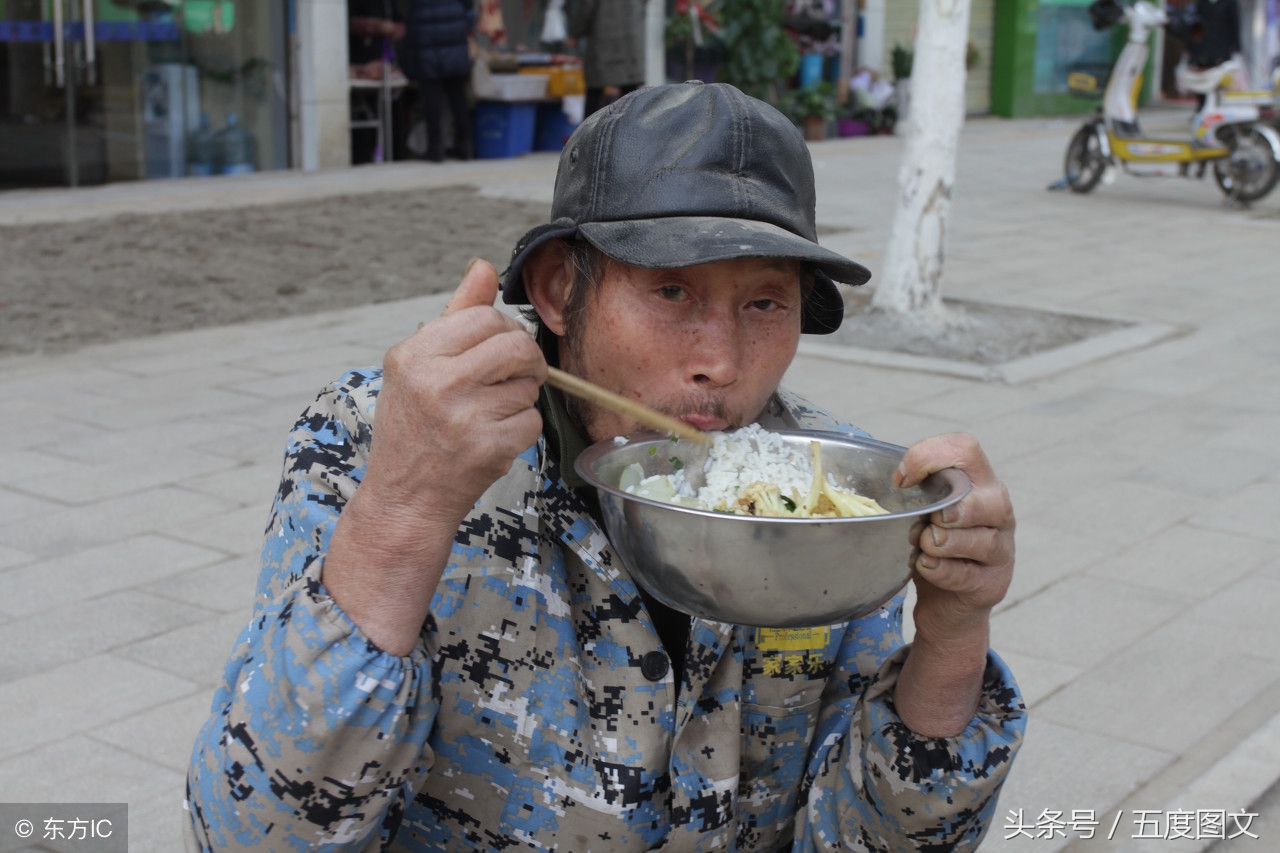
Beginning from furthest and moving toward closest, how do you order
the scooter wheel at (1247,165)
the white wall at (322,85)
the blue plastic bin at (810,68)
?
1. the blue plastic bin at (810,68)
2. the white wall at (322,85)
3. the scooter wheel at (1247,165)

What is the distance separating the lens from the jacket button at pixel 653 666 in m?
1.58

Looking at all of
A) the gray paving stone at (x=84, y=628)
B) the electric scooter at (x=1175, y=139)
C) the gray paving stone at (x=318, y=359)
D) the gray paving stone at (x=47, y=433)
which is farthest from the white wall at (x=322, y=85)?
the gray paving stone at (x=84, y=628)

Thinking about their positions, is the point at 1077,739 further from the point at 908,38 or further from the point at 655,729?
the point at 908,38

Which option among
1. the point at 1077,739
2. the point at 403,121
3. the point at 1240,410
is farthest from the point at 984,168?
the point at 1077,739

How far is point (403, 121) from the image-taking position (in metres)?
14.5

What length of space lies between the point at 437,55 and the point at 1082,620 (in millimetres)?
10671

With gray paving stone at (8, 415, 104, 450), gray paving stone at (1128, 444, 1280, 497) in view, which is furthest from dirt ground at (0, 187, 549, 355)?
gray paving stone at (1128, 444, 1280, 497)

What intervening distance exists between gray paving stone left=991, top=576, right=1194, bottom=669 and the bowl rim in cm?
228

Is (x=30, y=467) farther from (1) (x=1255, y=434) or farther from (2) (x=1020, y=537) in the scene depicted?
(1) (x=1255, y=434)

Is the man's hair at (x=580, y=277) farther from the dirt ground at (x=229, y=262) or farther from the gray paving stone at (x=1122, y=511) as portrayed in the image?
the dirt ground at (x=229, y=262)

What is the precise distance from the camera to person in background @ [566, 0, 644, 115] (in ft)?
47.7

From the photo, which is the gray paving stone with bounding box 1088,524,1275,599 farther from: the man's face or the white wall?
the white wall

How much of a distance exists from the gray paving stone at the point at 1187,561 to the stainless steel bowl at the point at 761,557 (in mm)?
3074

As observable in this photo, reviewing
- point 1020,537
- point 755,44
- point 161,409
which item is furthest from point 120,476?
point 755,44
